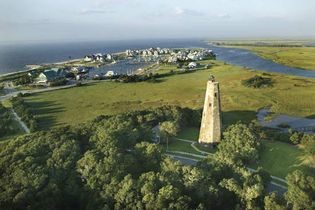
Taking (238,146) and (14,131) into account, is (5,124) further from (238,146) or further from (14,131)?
(238,146)

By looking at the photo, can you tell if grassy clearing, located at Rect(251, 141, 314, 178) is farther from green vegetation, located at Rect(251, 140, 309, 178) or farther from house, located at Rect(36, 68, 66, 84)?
house, located at Rect(36, 68, 66, 84)

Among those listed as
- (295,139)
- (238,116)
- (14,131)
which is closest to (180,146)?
(295,139)

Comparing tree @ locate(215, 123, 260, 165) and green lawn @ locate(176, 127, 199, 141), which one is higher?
tree @ locate(215, 123, 260, 165)

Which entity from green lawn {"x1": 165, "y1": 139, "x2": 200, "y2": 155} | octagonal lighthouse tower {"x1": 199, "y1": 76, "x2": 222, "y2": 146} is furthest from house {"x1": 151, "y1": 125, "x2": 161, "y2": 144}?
octagonal lighthouse tower {"x1": 199, "y1": 76, "x2": 222, "y2": 146}

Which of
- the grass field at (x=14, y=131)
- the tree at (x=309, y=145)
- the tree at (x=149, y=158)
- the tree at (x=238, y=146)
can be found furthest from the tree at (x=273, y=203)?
the grass field at (x=14, y=131)

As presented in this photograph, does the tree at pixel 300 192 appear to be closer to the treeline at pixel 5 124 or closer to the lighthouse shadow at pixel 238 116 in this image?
the lighthouse shadow at pixel 238 116

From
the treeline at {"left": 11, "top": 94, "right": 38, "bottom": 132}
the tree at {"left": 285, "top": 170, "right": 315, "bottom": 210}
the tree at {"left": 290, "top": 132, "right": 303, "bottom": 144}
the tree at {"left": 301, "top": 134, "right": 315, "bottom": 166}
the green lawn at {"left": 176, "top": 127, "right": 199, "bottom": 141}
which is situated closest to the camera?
the tree at {"left": 285, "top": 170, "right": 315, "bottom": 210}
